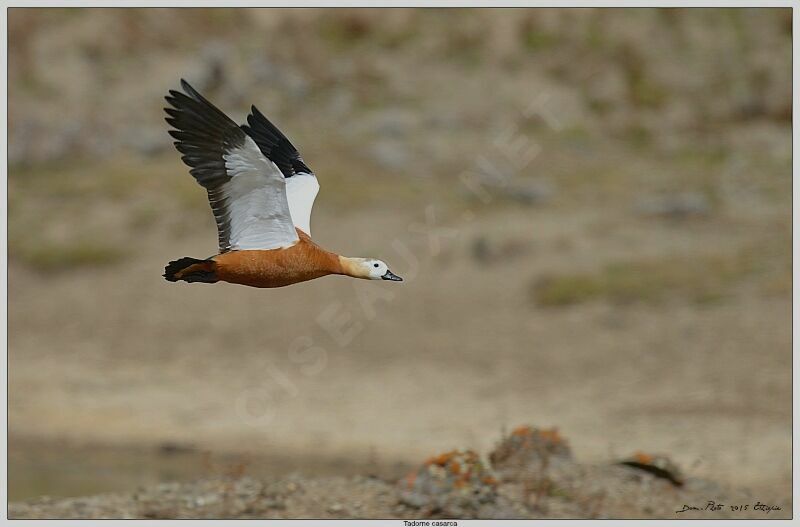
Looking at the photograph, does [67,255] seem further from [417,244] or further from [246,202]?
[246,202]

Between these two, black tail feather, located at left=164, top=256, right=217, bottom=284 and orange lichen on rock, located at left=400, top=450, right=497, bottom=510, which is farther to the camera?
orange lichen on rock, located at left=400, top=450, right=497, bottom=510

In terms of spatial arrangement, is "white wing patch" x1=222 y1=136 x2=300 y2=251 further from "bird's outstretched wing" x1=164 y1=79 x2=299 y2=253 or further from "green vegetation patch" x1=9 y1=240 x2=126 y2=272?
"green vegetation patch" x1=9 y1=240 x2=126 y2=272

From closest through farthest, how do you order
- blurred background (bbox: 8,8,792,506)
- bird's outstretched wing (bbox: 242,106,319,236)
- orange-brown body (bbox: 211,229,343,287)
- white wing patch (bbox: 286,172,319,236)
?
orange-brown body (bbox: 211,229,343,287), white wing patch (bbox: 286,172,319,236), bird's outstretched wing (bbox: 242,106,319,236), blurred background (bbox: 8,8,792,506)

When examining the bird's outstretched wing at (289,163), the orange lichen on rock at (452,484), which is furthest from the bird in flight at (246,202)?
Answer: the orange lichen on rock at (452,484)

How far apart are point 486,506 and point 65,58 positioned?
22932 millimetres

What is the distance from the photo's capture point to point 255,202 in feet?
27.1

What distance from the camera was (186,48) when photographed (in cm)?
3203

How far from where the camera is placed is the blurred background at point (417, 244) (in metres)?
19.5

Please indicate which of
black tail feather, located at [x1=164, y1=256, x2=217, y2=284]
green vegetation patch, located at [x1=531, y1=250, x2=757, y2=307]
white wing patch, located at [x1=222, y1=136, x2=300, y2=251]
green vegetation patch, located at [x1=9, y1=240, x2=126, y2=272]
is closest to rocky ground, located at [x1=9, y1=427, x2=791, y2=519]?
white wing patch, located at [x1=222, y1=136, x2=300, y2=251]

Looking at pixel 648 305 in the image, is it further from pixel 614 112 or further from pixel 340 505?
pixel 340 505

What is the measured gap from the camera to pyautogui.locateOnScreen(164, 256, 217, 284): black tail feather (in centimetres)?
753

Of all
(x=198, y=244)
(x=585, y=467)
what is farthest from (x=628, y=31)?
(x=585, y=467)

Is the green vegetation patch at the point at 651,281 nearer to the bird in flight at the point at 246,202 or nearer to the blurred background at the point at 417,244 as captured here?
the blurred background at the point at 417,244

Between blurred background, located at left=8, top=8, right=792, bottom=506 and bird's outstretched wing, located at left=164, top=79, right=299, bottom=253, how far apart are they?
26.1 ft
